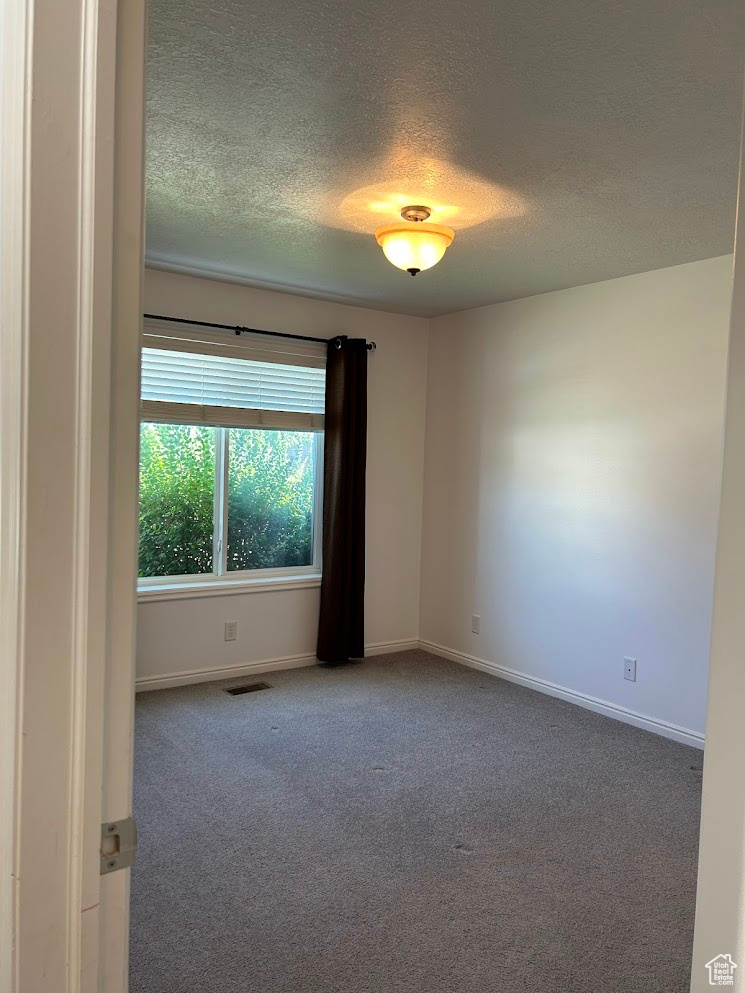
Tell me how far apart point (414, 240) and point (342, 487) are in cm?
212

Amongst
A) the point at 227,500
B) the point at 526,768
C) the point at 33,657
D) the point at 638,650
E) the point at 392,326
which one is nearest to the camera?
the point at 33,657

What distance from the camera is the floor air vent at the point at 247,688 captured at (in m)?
4.54

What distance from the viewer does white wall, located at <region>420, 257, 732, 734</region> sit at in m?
3.91

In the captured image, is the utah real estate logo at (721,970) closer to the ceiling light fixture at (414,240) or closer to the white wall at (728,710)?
the white wall at (728,710)

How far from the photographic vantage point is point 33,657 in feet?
2.56

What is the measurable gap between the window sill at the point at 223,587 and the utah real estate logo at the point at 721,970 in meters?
3.78

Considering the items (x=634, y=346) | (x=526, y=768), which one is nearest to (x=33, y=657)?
(x=526, y=768)

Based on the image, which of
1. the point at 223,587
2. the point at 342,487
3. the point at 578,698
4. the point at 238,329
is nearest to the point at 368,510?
the point at 342,487

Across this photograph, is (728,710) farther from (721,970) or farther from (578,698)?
(578,698)

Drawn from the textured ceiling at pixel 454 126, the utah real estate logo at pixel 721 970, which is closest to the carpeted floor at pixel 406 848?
the utah real estate logo at pixel 721 970

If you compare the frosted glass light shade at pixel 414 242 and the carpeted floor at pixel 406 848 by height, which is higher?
Answer: the frosted glass light shade at pixel 414 242

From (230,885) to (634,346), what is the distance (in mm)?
3343

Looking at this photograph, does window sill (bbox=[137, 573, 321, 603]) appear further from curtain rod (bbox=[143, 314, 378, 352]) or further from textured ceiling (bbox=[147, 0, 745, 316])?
textured ceiling (bbox=[147, 0, 745, 316])

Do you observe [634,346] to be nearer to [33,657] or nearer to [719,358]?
[719,358]
